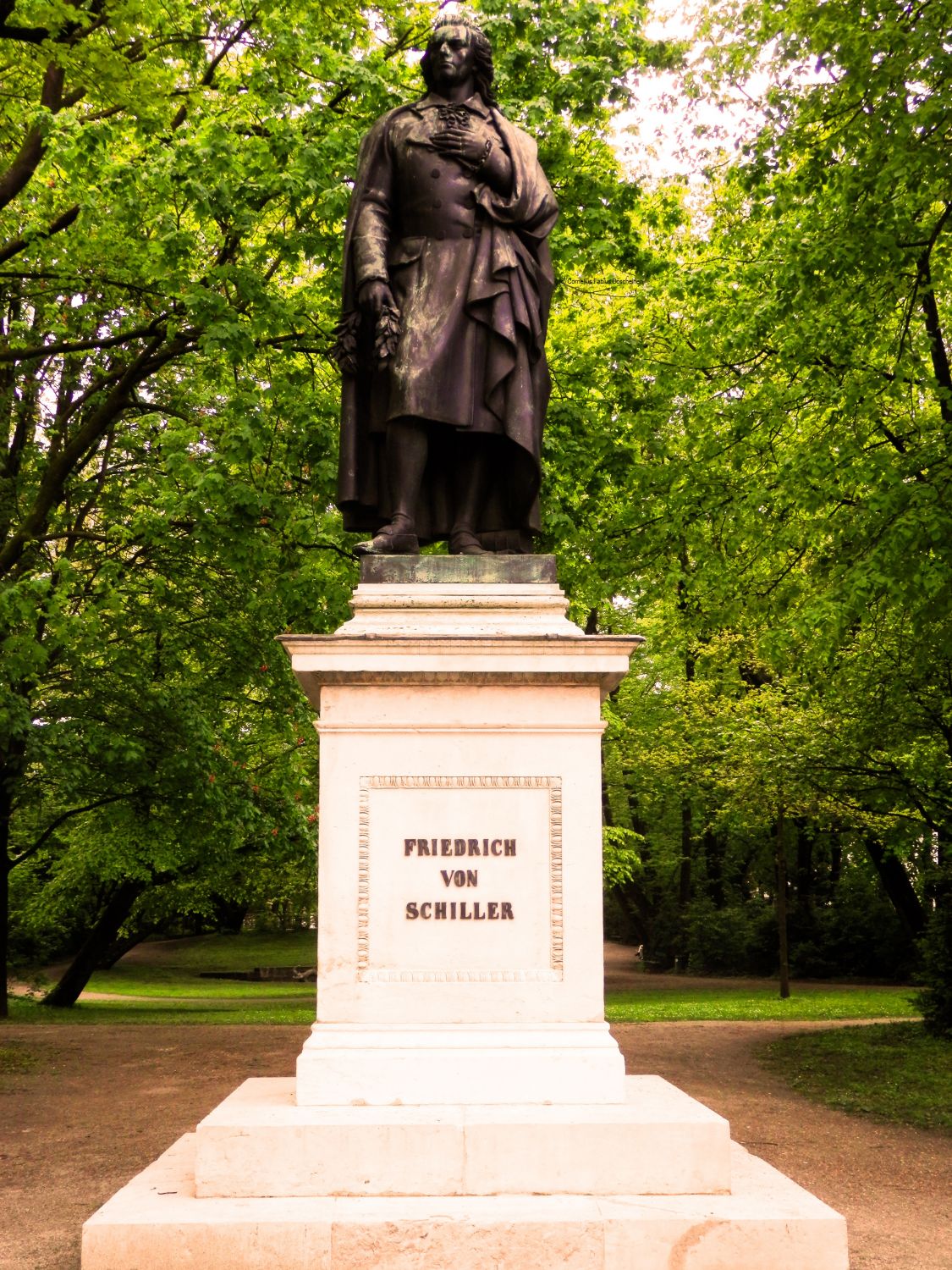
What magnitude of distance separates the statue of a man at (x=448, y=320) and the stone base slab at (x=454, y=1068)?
7.24ft

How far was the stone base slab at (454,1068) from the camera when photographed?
16.3ft

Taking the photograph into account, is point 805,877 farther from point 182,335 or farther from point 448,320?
point 448,320

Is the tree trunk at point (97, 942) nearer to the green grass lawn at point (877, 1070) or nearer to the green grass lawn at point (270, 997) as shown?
the green grass lawn at point (270, 997)

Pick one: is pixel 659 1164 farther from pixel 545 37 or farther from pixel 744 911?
pixel 744 911

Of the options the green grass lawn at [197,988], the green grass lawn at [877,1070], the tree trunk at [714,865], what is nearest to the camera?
the green grass lawn at [877,1070]

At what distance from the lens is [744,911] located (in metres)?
31.4

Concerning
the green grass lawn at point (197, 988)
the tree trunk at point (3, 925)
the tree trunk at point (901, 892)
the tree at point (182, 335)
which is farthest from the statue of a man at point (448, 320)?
the tree trunk at point (901, 892)

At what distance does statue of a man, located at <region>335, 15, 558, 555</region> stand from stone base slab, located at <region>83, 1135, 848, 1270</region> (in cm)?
289

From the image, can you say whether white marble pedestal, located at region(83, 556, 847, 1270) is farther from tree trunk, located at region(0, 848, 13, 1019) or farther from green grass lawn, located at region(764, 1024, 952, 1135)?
tree trunk, located at region(0, 848, 13, 1019)

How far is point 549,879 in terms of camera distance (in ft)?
17.5

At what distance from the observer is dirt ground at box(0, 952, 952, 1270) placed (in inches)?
262

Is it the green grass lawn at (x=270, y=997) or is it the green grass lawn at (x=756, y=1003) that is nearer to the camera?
the green grass lawn at (x=756, y=1003)

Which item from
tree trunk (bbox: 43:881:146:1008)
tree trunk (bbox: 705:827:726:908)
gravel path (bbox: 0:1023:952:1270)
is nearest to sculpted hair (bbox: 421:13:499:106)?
gravel path (bbox: 0:1023:952:1270)

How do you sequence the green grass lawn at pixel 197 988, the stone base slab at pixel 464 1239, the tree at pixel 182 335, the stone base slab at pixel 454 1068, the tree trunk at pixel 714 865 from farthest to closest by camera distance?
the tree trunk at pixel 714 865, the green grass lawn at pixel 197 988, the tree at pixel 182 335, the stone base slab at pixel 454 1068, the stone base slab at pixel 464 1239
